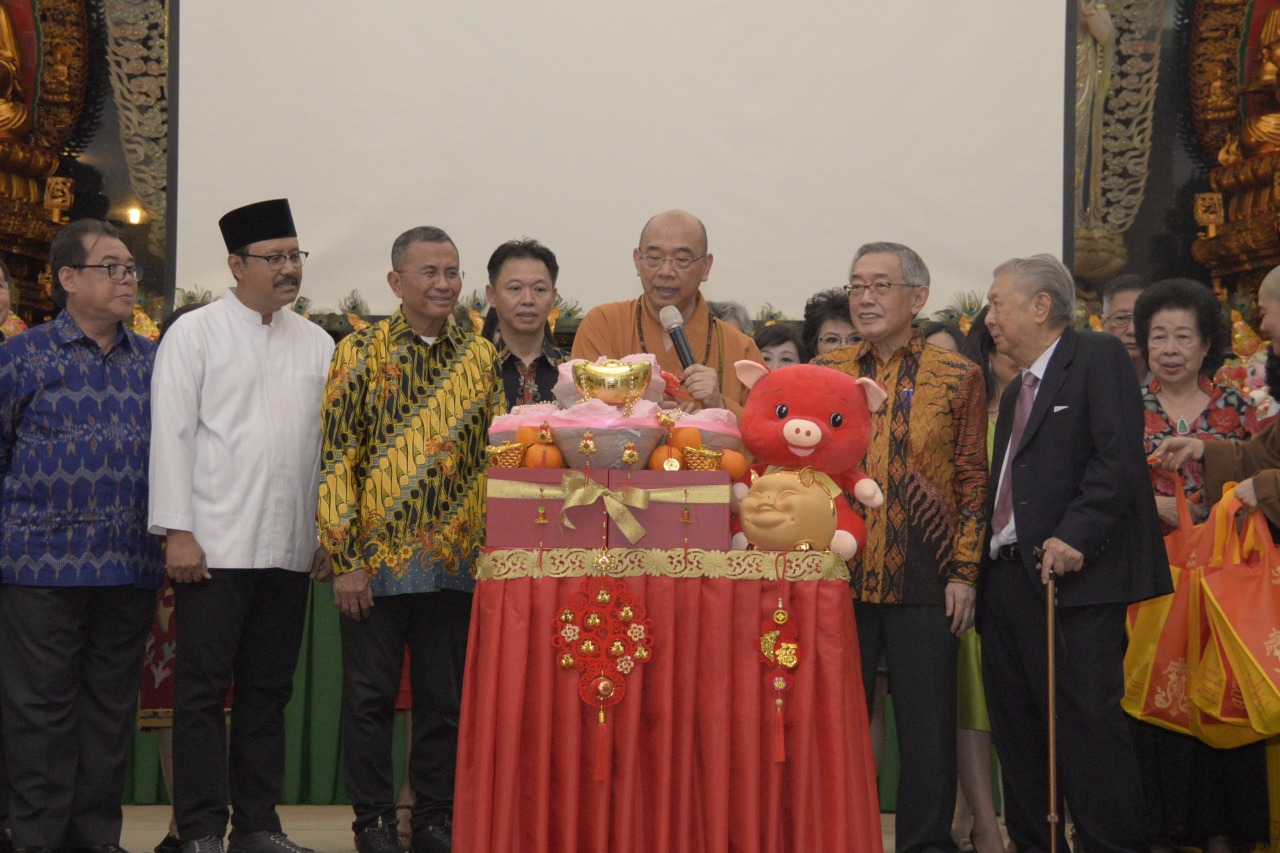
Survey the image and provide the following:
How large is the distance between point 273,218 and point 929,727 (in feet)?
6.73

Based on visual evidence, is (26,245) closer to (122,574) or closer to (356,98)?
(356,98)

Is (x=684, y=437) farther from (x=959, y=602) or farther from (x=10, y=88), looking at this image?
(x=10, y=88)

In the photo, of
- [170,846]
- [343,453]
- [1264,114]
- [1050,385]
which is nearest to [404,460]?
[343,453]

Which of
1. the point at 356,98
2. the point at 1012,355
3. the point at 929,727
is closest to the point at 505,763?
the point at 929,727

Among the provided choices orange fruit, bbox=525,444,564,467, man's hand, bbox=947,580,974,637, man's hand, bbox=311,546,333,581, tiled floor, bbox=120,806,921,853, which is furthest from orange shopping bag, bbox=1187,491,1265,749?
man's hand, bbox=311,546,333,581

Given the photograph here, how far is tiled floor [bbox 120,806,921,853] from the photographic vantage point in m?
3.74

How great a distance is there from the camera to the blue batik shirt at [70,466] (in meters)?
3.26

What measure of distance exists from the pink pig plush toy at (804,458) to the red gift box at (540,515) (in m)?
0.30

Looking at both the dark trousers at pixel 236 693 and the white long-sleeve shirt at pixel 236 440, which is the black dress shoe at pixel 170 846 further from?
the white long-sleeve shirt at pixel 236 440

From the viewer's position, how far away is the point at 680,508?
260cm

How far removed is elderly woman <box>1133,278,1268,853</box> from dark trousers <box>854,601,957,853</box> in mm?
774

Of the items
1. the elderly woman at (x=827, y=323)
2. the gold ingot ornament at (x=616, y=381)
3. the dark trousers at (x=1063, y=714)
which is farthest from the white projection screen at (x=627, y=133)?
the gold ingot ornament at (x=616, y=381)

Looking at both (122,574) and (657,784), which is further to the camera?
(122,574)

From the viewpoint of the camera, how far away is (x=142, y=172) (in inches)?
210
